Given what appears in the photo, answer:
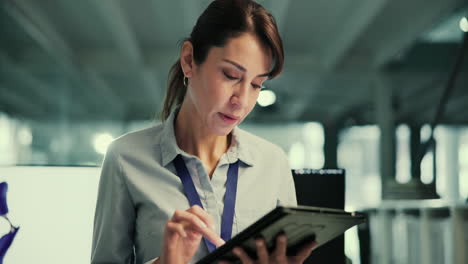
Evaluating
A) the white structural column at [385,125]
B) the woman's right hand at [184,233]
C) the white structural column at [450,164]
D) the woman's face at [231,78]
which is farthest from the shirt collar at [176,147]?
the white structural column at [450,164]

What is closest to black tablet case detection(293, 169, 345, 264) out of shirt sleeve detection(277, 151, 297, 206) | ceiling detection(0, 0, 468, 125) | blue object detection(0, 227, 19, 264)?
→ shirt sleeve detection(277, 151, 297, 206)

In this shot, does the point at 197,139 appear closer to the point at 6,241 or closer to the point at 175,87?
the point at 175,87

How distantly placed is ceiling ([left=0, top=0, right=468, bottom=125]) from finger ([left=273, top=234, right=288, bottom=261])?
4.65m

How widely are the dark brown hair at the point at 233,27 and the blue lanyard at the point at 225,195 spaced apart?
0.23 m

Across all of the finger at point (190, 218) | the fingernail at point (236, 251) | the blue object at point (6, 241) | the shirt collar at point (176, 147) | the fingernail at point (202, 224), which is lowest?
the blue object at point (6, 241)

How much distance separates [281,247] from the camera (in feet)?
3.33

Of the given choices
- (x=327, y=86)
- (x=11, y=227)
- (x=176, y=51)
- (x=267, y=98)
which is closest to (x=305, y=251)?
(x=11, y=227)

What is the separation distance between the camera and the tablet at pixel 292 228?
900 millimetres

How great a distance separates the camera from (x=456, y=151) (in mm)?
9180

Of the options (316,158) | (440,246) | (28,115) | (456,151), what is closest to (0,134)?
(28,115)

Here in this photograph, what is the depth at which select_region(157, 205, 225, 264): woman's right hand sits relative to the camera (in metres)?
1.03

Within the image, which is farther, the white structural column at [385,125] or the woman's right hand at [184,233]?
the white structural column at [385,125]

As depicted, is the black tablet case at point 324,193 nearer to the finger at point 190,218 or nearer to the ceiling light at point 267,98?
the finger at point 190,218

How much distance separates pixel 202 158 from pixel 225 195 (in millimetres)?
110
